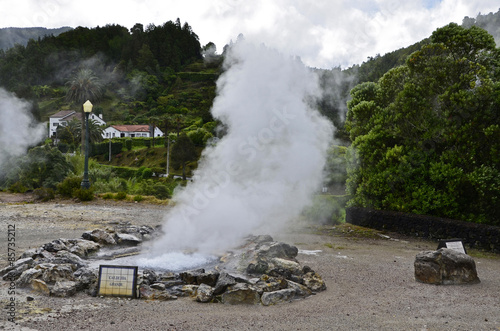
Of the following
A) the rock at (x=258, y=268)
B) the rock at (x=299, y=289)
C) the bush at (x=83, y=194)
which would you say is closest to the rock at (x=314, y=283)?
the rock at (x=299, y=289)

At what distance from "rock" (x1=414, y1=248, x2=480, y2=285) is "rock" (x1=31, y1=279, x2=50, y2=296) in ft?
21.3

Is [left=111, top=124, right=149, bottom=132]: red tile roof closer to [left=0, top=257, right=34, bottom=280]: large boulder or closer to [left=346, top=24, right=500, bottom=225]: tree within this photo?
[left=346, top=24, right=500, bottom=225]: tree

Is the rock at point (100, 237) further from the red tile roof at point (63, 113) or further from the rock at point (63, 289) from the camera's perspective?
the red tile roof at point (63, 113)

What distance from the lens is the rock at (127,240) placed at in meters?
10.3

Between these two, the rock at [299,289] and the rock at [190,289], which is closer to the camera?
the rock at [190,289]

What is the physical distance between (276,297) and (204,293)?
44.5 inches

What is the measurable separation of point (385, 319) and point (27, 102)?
54.0 m

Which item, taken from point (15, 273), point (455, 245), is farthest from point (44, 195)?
point (455, 245)

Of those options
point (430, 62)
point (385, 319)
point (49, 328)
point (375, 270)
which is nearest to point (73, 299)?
point (49, 328)

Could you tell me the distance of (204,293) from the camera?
253 inches

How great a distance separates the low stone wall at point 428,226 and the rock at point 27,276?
11.0 meters

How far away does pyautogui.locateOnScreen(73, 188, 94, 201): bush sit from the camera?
19219 mm

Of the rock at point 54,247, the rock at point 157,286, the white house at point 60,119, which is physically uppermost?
the white house at point 60,119

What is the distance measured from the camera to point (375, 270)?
872 centimetres
